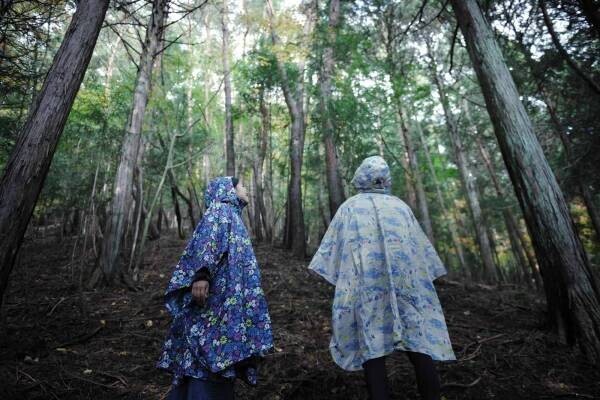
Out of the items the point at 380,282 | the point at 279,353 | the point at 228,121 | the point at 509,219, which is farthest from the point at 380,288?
the point at 509,219

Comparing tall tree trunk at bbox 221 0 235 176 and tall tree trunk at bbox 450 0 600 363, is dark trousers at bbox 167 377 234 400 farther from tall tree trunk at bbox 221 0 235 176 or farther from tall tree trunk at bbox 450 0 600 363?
tall tree trunk at bbox 221 0 235 176

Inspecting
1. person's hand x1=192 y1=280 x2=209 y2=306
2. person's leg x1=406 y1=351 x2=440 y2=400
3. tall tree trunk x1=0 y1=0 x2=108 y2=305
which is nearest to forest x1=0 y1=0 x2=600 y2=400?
tall tree trunk x1=0 y1=0 x2=108 y2=305

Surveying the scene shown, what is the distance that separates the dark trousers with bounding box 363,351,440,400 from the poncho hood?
4.28ft

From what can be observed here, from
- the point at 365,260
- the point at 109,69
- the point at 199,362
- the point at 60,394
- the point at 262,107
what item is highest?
the point at 109,69

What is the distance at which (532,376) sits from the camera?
3.27 metres

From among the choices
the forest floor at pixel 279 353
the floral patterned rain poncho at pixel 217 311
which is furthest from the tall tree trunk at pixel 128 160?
the floral patterned rain poncho at pixel 217 311

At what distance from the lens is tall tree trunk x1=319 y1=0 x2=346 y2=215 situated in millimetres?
9216

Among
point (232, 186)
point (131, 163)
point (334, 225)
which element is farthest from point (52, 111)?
point (131, 163)

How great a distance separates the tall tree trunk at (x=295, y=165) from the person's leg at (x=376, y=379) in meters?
8.21

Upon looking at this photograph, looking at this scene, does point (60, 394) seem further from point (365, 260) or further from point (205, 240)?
point (365, 260)

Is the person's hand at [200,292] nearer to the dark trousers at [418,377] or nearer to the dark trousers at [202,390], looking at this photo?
the dark trousers at [202,390]

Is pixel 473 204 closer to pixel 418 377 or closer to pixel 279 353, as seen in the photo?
pixel 279 353

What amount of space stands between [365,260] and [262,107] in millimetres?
12031

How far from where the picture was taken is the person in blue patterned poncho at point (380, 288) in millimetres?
2311
